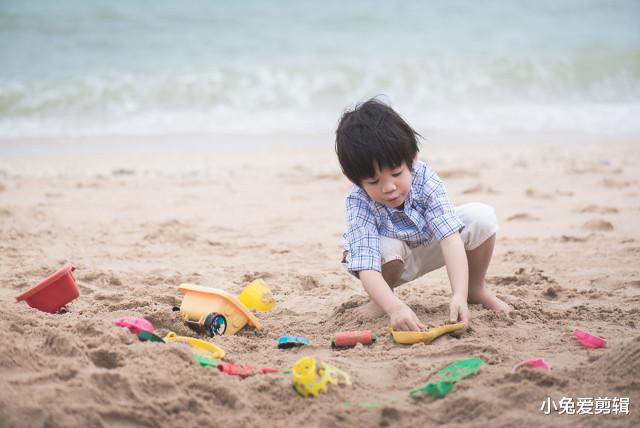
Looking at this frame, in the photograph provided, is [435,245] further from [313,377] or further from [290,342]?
[313,377]

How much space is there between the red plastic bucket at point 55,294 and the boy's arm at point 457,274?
1.44m

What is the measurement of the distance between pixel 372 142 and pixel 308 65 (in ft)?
31.5

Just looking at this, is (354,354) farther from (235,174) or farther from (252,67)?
(252,67)

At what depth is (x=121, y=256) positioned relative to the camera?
12.7 ft

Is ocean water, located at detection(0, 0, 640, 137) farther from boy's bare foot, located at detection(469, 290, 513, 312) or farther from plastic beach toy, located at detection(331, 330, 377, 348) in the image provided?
plastic beach toy, located at detection(331, 330, 377, 348)

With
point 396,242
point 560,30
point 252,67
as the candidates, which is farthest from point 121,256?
point 560,30

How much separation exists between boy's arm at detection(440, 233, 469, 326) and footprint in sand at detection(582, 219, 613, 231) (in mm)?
1884

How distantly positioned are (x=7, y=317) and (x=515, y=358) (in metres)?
1.66

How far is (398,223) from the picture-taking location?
281 centimetres

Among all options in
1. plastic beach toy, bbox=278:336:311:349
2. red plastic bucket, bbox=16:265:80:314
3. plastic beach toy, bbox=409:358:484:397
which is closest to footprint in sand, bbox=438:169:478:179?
plastic beach toy, bbox=278:336:311:349

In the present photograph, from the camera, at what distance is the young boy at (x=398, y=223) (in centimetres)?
253

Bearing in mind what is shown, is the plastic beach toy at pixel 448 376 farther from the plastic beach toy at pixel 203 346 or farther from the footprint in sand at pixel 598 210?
the footprint in sand at pixel 598 210

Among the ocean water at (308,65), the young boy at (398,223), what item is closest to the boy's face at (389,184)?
the young boy at (398,223)

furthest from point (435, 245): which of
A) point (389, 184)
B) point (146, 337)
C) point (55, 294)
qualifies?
point (55, 294)
